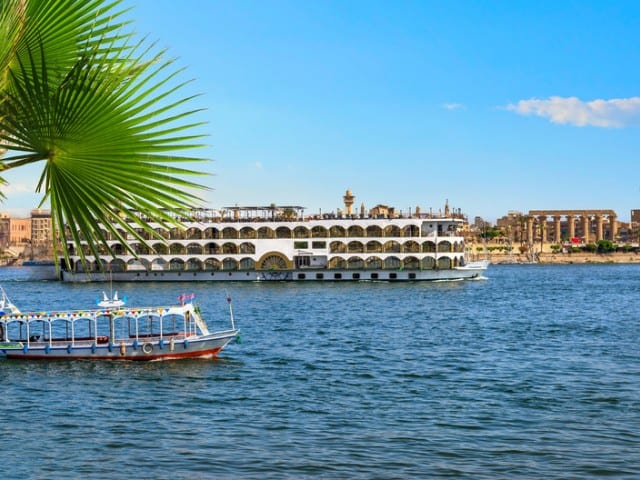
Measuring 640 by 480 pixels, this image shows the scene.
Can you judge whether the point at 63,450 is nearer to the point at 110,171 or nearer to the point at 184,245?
the point at 110,171

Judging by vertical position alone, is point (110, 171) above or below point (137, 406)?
above

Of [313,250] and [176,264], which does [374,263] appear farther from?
[176,264]

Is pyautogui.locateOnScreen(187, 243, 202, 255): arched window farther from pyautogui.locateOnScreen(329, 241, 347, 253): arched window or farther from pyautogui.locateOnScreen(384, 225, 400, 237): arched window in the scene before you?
pyautogui.locateOnScreen(384, 225, 400, 237): arched window

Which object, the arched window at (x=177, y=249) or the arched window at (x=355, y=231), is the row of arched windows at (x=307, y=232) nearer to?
the arched window at (x=355, y=231)

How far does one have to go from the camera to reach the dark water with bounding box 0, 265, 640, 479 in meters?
20.5

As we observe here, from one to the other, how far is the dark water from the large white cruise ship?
5328cm

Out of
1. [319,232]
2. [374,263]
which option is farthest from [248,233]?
[374,263]

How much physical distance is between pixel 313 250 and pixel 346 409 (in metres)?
81.2

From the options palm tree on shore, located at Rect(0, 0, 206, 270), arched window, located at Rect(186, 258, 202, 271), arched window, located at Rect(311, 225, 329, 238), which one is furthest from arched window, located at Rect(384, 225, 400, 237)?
palm tree on shore, located at Rect(0, 0, 206, 270)

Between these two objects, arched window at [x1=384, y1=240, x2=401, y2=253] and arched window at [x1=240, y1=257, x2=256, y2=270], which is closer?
arched window at [x1=384, y1=240, x2=401, y2=253]

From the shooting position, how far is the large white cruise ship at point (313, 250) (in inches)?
4151

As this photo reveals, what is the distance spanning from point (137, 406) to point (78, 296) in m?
62.7

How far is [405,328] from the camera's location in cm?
5334

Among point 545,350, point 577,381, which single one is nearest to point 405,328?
point 545,350
